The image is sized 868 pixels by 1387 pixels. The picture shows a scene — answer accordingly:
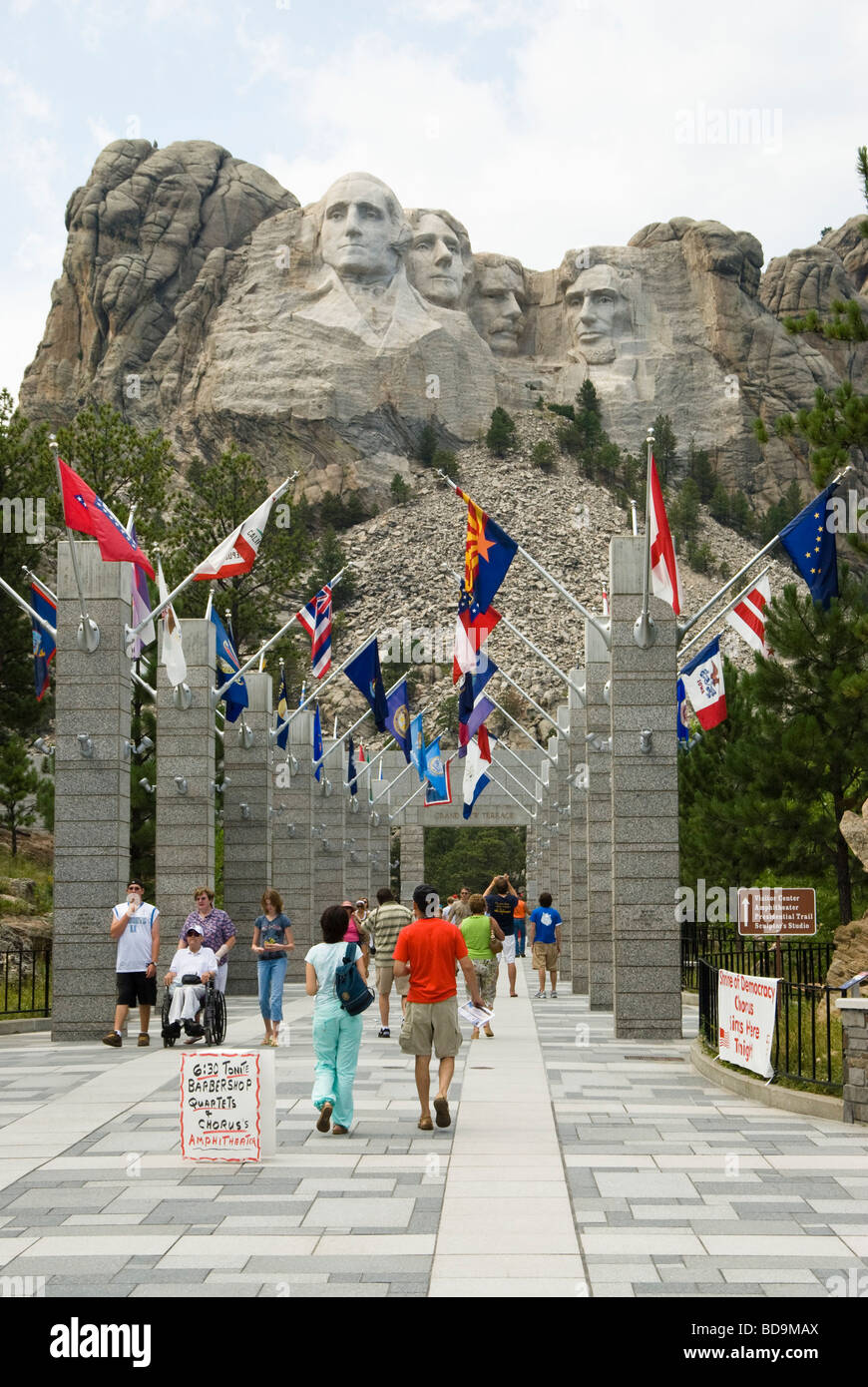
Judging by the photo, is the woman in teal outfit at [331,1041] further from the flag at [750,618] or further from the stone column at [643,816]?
the flag at [750,618]

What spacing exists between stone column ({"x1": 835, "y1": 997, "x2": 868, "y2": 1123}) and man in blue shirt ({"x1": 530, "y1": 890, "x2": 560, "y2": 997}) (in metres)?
12.6

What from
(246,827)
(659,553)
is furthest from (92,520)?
(246,827)

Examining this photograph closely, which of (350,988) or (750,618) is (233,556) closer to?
(750,618)

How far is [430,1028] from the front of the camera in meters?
11.3

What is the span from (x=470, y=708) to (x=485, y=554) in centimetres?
657

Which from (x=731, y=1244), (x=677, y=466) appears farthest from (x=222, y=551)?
(x=677, y=466)

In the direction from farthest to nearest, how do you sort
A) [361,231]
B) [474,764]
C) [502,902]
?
[361,231] < [474,764] < [502,902]

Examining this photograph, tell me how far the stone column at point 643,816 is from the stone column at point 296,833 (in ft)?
52.6

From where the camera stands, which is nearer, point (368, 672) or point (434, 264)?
point (368, 672)

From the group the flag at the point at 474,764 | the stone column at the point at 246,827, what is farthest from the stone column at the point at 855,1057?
the flag at the point at 474,764

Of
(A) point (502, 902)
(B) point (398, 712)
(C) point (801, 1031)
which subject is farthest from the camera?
(B) point (398, 712)

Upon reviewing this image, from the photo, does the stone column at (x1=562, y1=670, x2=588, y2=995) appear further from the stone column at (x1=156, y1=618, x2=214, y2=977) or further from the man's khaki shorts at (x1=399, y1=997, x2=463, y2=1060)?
the man's khaki shorts at (x1=399, y1=997, x2=463, y2=1060)

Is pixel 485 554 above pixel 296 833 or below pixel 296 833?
above

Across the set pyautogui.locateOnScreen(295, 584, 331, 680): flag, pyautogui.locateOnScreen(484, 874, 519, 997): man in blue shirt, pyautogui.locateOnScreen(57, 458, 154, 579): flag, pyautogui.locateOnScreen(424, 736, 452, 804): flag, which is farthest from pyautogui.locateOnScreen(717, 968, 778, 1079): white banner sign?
pyautogui.locateOnScreen(424, 736, 452, 804): flag
